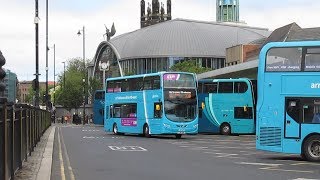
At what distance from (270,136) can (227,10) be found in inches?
6164

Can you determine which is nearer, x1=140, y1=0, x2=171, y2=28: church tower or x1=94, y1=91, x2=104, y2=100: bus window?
x1=94, y1=91, x2=104, y2=100: bus window

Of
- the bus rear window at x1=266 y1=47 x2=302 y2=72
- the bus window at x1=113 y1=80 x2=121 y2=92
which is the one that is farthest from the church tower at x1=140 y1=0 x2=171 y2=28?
the bus rear window at x1=266 y1=47 x2=302 y2=72

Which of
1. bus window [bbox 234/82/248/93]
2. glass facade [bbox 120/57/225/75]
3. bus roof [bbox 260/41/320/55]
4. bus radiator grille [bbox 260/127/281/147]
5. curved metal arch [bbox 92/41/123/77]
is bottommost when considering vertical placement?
bus radiator grille [bbox 260/127/281/147]

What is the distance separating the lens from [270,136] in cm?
1967

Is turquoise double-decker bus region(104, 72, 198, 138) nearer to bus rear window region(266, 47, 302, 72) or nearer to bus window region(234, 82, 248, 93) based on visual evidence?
bus window region(234, 82, 248, 93)

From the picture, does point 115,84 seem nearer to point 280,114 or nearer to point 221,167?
point 280,114

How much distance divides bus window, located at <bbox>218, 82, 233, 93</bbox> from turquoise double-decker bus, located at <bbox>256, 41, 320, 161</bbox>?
20.9 m

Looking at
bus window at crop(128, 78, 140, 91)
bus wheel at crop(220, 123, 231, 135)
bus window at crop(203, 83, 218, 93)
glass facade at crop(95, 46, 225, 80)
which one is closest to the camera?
bus window at crop(128, 78, 140, 91)

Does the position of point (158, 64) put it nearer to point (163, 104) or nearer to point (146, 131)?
point (146, 131)

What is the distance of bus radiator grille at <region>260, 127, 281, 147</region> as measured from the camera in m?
19.5

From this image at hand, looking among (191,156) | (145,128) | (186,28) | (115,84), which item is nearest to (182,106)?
(145,128)

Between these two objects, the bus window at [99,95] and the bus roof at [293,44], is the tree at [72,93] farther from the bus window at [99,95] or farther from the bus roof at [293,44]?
the bus roof at [293,44]

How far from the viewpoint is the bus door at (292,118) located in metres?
19.3

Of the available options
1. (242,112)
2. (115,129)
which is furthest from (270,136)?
(115,129)
